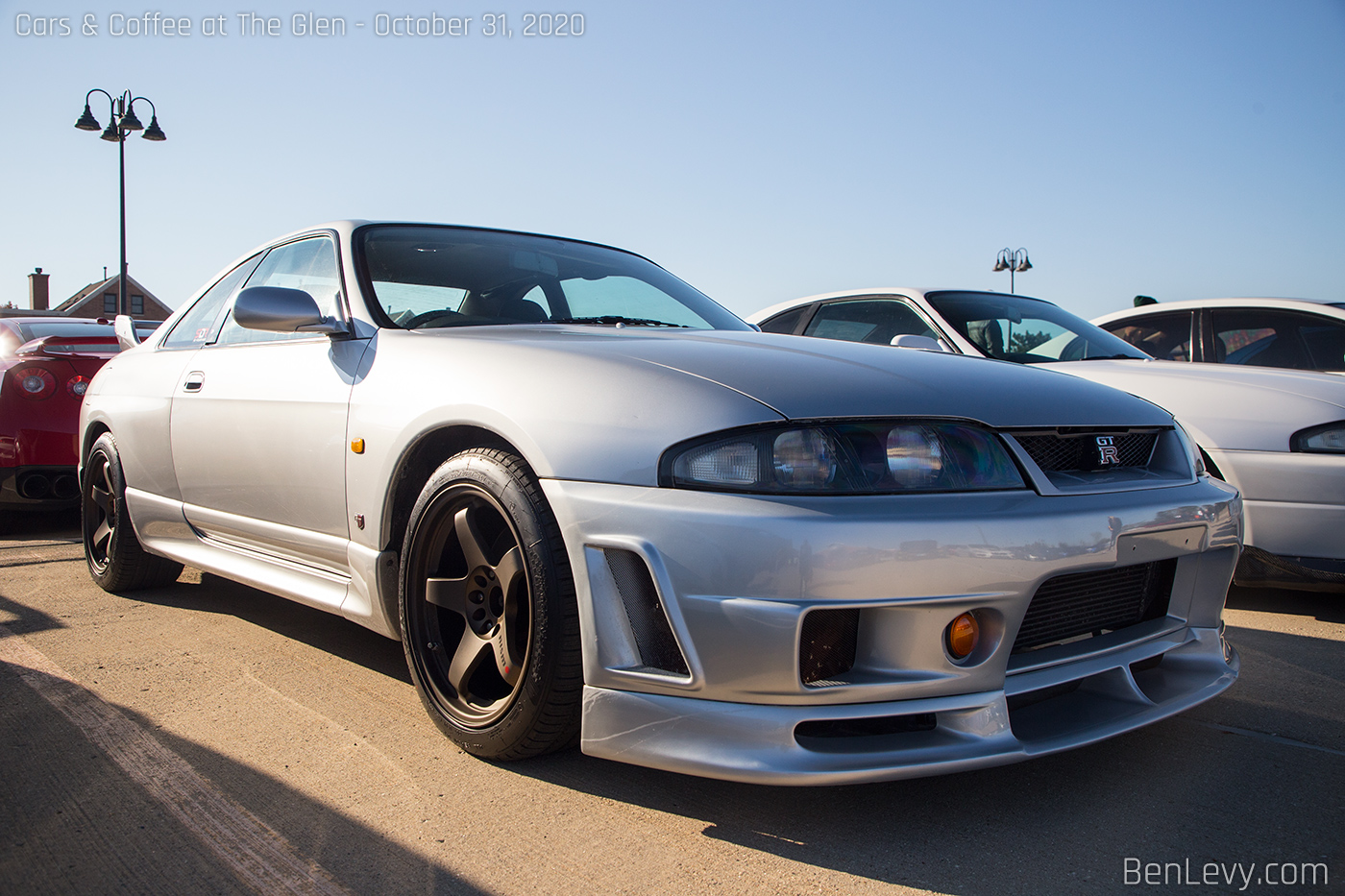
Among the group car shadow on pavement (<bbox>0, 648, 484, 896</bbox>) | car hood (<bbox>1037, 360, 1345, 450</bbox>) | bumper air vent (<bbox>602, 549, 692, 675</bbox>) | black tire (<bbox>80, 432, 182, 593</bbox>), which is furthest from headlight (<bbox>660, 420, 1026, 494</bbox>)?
black tire (<bbox>80, 432, 182, 593</bbox>)

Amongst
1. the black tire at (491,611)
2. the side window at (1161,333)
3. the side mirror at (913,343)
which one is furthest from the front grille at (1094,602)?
the side window at (1161,333)

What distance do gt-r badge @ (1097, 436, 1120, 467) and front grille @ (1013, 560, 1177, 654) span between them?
0.24 meters

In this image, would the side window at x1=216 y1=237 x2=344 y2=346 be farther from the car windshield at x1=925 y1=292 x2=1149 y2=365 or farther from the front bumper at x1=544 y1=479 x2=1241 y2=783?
the car windshield at x1=925 y1=292 x2=1149 y2=365

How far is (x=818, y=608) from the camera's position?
69.6 inches

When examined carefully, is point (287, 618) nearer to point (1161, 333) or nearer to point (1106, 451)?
point (1106, 451)

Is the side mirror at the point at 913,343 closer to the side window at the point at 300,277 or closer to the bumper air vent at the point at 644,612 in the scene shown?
the bumper air vent at the point at 644,612

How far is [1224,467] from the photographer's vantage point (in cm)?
373

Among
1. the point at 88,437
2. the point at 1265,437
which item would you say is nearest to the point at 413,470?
the point at 88,437

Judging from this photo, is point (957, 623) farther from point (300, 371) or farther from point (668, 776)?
point (300, 371)

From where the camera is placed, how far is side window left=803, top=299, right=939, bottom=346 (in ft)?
15.5

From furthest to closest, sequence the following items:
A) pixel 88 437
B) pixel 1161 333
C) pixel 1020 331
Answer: pixel 1161 333 < pixel 1020 331 < pixel 88 437

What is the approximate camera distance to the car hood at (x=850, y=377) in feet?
6.53

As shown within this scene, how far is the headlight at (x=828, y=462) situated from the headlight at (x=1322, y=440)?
2.32 m

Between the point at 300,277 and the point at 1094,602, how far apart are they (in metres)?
2.62
